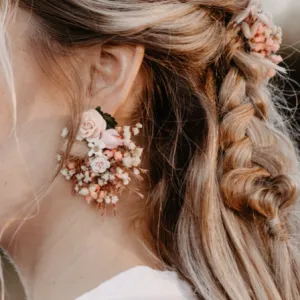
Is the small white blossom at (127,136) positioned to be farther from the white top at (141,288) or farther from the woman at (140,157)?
the white top at (141,288)

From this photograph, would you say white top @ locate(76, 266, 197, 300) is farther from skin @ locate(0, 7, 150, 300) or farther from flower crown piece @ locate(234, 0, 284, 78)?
flower crown piece @ locate(234, 0, 284, 78)

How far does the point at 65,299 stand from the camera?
1.09m

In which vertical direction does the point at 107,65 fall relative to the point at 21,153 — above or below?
above

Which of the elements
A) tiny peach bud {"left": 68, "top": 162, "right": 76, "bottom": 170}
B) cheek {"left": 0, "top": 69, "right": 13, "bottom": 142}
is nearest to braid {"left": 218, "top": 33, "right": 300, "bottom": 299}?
tiny peach bud {"left": 68, "top": 162, "right": 76, "bottom": 170}

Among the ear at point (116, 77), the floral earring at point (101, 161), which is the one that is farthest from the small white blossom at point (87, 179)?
the ear at point (116, 77)

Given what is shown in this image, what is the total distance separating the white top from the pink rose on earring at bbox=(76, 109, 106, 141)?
25cm

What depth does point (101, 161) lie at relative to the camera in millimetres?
1126

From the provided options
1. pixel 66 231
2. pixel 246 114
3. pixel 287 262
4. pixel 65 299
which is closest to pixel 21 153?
pixel 66 231

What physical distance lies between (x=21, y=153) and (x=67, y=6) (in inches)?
10.9

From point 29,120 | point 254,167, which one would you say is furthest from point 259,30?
point 29,120

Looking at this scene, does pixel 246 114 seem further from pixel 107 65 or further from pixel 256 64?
pixel 107 65

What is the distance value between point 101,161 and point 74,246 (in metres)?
0.16

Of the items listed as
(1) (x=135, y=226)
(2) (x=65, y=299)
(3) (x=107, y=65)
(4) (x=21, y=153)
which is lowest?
(2) (x=65, y=299)

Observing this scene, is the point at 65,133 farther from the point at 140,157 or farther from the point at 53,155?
the point at 140,157
